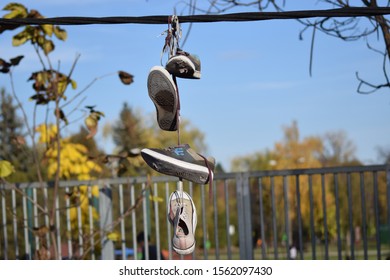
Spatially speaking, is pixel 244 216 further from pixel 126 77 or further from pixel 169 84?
pixel 169 84

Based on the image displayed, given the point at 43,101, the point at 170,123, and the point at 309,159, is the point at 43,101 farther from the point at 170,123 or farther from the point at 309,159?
the point at 309,159

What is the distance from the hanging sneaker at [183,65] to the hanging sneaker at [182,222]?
596mm

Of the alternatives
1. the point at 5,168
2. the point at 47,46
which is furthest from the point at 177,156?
the point at 47,46

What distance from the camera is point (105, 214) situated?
23.4 ft

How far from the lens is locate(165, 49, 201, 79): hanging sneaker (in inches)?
148

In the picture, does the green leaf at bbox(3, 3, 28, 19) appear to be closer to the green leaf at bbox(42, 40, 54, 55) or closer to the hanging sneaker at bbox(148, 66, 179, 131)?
the green leaf at bbox(42, 40, 54, 55)

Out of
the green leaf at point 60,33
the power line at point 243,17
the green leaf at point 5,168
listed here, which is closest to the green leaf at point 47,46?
the green leaf at point 60,33

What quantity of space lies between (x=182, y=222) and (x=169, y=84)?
685 millimetres

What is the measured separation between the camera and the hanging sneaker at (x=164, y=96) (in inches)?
146

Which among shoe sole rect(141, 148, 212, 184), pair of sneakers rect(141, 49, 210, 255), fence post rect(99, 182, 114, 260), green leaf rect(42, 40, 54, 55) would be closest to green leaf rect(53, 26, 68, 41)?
green leaf rect(42, 40, 54, 55)

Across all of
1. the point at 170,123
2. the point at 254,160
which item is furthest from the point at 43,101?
the point at 254,160

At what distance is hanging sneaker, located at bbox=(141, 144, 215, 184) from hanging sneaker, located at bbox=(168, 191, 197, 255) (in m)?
0.17

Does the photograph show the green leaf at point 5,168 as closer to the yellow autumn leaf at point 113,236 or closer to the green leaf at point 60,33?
the yellow autumn leaf at point 113,236

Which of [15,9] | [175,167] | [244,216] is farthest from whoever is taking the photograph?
[244,216]
